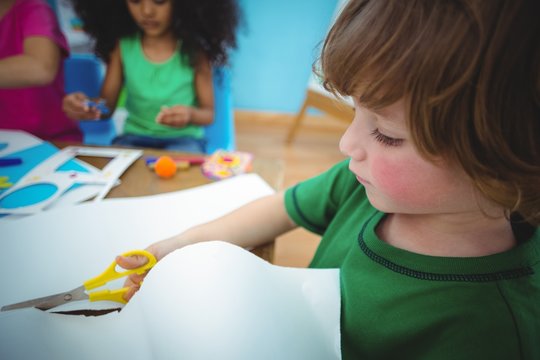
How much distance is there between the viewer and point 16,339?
0.89 ft

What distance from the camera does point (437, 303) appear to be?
0.28 m

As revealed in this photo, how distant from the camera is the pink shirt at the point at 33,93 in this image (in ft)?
2.48

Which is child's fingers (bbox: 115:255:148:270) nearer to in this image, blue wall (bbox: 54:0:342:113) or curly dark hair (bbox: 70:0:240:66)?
curly dark hair (bbox: 70:0:240:66)

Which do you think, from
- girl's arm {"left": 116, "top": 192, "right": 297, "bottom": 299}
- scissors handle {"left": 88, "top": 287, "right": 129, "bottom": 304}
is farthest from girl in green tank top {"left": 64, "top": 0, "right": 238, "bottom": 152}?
scissors handle {"left": 88, "top": 287, "right": 129, "bottom": 304}

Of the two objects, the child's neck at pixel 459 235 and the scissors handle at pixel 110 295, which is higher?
the child's neck at pixel 459 235

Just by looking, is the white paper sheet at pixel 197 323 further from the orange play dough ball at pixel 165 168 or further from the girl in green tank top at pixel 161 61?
A: the girl in green tank top at pixel 161 61

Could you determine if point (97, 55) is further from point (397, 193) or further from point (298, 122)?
point (298, 122)

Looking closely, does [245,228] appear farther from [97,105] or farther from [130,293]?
[97,105]

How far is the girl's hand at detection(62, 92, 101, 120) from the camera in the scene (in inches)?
27.2

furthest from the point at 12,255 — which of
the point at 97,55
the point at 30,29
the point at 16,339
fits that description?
the point at 97,55

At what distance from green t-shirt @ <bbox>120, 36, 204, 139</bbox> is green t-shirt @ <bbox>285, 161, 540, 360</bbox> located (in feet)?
2.45

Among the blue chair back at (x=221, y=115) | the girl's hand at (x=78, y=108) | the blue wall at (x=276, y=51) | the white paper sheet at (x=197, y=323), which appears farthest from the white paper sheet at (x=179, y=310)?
the blue wall at (x=276, y=51)

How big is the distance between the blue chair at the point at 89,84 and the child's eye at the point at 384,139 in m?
0.80

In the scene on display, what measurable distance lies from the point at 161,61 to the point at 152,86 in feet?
0.25
